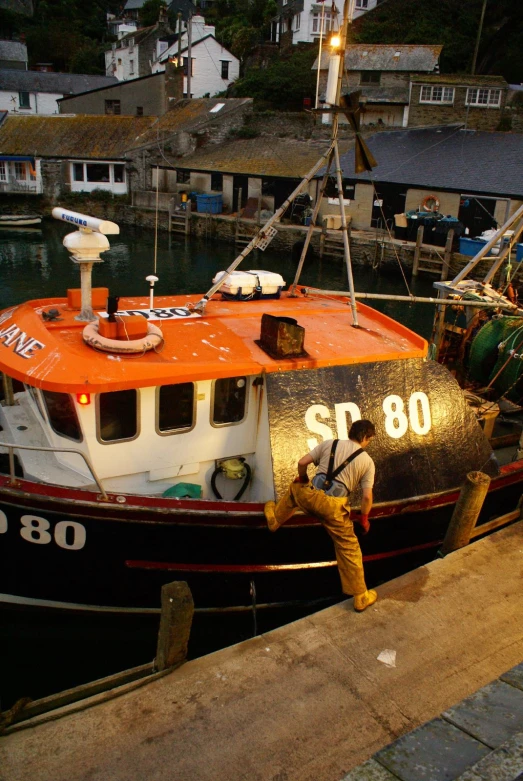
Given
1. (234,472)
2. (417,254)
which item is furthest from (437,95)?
(234,472)

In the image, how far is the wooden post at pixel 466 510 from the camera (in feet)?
23.2

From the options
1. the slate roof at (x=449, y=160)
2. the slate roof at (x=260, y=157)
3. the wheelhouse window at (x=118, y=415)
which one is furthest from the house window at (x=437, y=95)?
the wheelhouse window at (x=118, y=415)

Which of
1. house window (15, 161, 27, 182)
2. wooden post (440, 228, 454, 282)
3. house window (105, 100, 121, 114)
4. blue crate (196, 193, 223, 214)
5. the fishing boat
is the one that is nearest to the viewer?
the fishing boat

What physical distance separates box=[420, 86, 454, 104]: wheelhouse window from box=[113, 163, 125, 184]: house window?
69.0ft

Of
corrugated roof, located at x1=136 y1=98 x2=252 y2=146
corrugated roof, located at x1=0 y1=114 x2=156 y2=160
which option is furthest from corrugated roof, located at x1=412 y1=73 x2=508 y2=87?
corrugated roof, located at x1=0 y1=114 x2=156 y2=160

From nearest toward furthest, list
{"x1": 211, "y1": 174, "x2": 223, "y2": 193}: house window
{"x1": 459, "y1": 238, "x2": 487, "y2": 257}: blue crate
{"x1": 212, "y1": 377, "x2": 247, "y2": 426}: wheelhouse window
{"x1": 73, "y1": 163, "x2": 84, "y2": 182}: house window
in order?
{"x1": 212, "y1": 377, "x2": 247, "y2": 426}: wheelhouse window, {"x1": 459, "y1": 238, "x2": 487, "y2": 257}: blue crate, {"x1": 211, "y1": 174, "x2": 223, "y2": 193}: house window, {"x1": 73, "y1": 163, "x2": 84, "y2": 182}: house window

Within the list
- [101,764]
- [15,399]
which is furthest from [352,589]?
[15,399]

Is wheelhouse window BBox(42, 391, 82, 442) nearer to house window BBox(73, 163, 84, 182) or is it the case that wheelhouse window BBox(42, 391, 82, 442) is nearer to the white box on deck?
the white box on deck

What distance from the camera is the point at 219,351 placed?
294 inches

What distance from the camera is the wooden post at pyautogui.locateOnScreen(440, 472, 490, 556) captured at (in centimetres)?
706

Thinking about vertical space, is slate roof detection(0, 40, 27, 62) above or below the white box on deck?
above

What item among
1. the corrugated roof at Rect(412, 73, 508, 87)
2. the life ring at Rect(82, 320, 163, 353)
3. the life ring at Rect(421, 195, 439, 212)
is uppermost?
the corrugated roof at Rect(412, 73, 508, 87)

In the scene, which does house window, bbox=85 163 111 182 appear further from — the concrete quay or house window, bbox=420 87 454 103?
the concrete quay

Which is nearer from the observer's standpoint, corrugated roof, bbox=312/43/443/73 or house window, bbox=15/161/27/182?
corrugated roof, bbox=312/43/443/73
